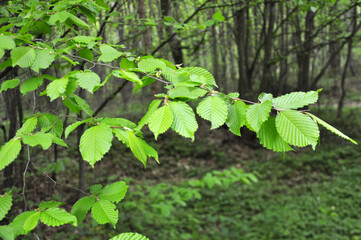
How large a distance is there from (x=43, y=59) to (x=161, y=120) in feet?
2.23

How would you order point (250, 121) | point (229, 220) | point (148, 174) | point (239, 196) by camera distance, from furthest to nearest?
point (148, 174) < point (239, 196) < point (229, 220) < point (250, 121)

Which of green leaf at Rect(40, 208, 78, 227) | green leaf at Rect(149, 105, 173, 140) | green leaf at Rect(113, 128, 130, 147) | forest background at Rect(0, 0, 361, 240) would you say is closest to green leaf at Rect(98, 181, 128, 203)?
green leaf at Rect(40, 208, 78, 227)

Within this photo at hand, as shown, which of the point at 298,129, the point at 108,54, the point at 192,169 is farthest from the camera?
the point at 192,169

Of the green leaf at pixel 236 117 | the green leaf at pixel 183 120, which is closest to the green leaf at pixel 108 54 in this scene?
the green leaf at pixel 183 120

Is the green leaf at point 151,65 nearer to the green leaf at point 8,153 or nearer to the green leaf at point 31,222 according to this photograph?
the green leaf at point 8,153

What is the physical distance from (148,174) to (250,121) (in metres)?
6.61

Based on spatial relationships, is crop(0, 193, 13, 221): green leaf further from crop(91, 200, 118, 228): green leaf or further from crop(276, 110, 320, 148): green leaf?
crop(276, 110, 320, 148): green leaf

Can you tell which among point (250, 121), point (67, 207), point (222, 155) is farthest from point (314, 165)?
point (250, 121)

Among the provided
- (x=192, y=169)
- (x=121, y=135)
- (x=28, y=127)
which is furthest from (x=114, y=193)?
(x=192, y=169)

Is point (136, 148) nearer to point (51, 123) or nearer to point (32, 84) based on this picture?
point (51, 123)

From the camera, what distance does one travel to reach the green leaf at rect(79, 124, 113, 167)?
90 cm

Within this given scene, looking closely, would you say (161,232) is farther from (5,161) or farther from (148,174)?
(5,161)

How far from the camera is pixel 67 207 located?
4363 millimetres

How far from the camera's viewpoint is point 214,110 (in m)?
0.92
